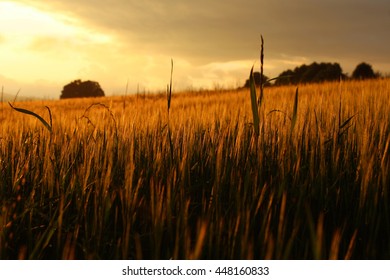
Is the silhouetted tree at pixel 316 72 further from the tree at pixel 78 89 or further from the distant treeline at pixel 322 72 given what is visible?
the tree at pixel 78 89

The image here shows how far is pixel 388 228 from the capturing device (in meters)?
1.10

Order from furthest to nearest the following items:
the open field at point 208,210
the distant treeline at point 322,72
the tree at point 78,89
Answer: the tree at point 78,89 < the distant treeline at point 322,72 < the open field at point 208,210

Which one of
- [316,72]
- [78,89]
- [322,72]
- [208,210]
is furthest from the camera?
[78,89]

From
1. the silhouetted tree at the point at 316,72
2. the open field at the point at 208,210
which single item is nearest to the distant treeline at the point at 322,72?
the silhouetted tree at the point at 316,72

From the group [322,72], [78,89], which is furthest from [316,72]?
[78,89]

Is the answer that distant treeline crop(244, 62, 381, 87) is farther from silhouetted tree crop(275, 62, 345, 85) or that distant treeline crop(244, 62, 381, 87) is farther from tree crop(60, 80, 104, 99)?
tree crop(60, 80, 104, 99)

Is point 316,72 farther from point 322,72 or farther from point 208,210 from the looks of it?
point 208,210

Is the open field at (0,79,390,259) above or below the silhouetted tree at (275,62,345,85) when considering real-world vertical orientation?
below

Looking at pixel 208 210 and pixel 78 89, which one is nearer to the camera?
pixel 208 210

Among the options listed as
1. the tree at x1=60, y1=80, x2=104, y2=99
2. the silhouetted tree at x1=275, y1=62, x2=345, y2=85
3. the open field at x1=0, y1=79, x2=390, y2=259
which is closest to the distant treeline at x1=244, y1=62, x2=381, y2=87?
the silhouetted tree at x1=275, y1=62, x2=345, y2=85

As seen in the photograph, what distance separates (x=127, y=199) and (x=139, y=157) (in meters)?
0.47

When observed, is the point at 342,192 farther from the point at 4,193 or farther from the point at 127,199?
the point at 4,193

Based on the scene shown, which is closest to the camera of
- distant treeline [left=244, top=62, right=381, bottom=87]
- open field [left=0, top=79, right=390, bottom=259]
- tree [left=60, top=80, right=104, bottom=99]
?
open field [left=0, top=79, right=390, bottom=259]
